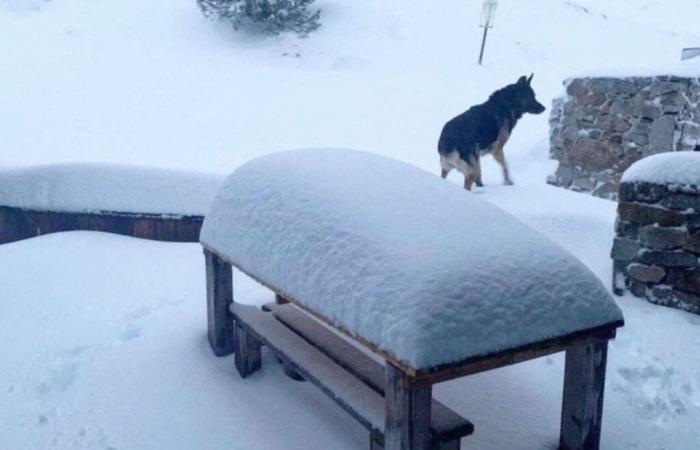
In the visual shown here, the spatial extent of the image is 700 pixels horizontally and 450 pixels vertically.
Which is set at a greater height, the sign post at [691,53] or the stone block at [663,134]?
the sign post at [691,53]

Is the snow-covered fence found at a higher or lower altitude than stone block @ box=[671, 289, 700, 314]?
higher

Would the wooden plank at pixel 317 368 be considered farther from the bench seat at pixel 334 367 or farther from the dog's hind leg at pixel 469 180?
the dog's hind leg at pixel 469 180

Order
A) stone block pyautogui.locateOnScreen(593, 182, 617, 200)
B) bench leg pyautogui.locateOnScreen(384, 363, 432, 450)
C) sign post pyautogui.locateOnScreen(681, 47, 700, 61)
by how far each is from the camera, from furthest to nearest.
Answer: sign post pyautogui.locateOnScreen(681, 47, 700, 61) < stone block pyautogui.locateOnScreen(593, 182, 617, 200) < bench leg pyautogui.locateOnScreen(384, 363, 432, 450)

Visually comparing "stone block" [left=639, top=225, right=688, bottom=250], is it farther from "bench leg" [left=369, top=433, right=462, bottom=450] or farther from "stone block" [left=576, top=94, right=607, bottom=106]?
Result: "stone block" [left=576, top=94, right=607, bottom=106]

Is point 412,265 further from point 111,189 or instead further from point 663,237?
point 111,189

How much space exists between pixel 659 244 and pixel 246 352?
116 inches

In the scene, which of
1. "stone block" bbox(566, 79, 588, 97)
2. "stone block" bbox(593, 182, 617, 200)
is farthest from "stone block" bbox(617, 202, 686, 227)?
"stone block" bbox(566, 79, 588, 97)

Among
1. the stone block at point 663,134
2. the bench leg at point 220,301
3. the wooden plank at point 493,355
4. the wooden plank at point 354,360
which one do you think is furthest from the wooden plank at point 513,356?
the stone block at point 663,134

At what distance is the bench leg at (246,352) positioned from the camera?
3545 mm

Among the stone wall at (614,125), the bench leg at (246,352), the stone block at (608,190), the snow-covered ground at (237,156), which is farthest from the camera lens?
the stone block at (608,190)

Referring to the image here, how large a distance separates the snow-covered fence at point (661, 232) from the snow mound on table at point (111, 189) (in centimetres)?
372

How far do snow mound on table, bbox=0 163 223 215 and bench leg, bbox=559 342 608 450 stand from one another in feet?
13.4

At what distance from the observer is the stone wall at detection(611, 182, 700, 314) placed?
14.0 ft

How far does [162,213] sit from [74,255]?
94cm
